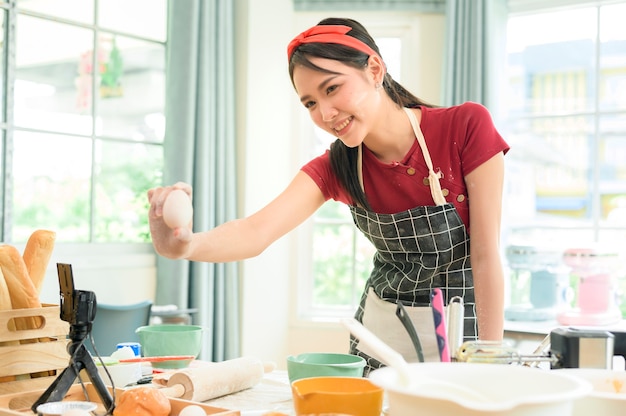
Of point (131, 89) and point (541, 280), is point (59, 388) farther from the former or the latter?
point (541, 280)

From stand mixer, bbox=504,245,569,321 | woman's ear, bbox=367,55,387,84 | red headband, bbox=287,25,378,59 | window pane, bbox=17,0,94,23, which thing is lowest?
stand mixer, bbox=504,245,569,321

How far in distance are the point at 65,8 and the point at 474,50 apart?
1.99 m

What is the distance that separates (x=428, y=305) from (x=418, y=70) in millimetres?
2614

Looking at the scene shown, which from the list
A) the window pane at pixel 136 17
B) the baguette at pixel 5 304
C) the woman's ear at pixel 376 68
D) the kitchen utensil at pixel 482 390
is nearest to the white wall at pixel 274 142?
the window pane at pixel 136 17

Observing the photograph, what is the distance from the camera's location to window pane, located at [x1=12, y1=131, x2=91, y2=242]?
316cm

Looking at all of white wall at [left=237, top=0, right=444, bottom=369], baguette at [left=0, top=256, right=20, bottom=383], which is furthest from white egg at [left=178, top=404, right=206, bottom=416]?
white wall at [left=237, top=0, right=444, bottom=369]

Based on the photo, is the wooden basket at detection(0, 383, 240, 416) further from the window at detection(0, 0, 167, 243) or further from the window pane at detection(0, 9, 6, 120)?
the window pane at detection(0, 9, 6, 120)

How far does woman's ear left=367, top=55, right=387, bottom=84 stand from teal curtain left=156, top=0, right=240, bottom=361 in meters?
2.20

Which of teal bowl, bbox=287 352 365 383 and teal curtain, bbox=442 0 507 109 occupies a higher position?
teal curtain, bbox=442 0 507 109

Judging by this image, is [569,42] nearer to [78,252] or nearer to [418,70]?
[418,70]

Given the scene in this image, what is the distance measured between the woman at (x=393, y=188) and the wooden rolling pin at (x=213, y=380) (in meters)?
0.24

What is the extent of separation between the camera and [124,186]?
3.64 metres

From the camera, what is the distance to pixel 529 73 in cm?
389

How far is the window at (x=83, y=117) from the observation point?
124 inches
